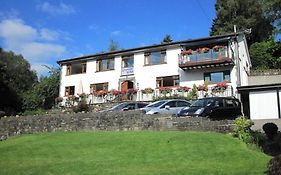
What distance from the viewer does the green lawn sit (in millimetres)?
14367

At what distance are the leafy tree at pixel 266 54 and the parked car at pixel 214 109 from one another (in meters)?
24.1

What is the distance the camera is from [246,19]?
57.3 metres

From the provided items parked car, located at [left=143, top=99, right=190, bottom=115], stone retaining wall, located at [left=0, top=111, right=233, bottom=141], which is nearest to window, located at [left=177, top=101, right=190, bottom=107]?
parked car, located at [left=143, top=99, right=190, bottom=115]

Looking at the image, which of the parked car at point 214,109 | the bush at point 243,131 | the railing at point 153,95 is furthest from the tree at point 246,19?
the bush at point 243,131

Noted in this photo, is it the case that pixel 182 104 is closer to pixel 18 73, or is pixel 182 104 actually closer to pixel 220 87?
pixel 220 87

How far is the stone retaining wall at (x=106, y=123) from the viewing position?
→ 866 inches

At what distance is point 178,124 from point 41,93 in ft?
94.4

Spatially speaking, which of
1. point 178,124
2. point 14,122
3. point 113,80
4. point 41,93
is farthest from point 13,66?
point 178,124

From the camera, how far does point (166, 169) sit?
14172mm

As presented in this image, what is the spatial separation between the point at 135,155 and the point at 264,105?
567 inches

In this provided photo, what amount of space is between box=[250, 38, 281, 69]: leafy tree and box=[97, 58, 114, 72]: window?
62.0 ft

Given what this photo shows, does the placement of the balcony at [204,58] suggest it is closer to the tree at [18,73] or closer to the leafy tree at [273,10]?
the leafy tree at [273,10]

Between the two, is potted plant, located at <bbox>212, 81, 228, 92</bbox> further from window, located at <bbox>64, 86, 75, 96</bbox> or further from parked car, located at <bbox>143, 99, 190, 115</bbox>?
window, located at <bbox>64, 86, 75, 96</bbox>

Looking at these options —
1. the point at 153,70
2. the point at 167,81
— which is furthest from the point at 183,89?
the point at 153,70
